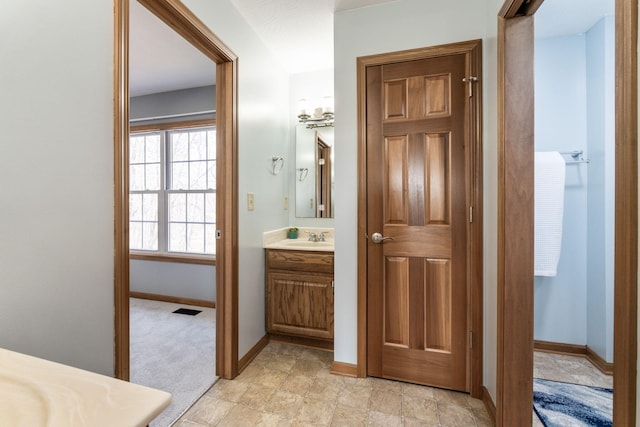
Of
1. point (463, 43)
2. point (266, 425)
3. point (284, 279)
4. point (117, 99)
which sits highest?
point (463, 43)

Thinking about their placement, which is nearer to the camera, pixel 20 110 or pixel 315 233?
pixel 20 110

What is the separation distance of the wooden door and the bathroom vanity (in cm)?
46

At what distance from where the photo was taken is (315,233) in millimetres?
2926

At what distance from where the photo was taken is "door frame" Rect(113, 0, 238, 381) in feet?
3.79

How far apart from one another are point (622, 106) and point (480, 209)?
1097mm

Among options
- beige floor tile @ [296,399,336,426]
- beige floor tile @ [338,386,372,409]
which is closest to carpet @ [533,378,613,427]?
beige floor tile @ [338,386,372,409]

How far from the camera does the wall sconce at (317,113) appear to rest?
279cm

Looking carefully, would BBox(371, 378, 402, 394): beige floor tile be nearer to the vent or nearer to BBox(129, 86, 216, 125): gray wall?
the vent

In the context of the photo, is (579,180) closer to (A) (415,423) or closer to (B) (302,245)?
(A) (415,423)

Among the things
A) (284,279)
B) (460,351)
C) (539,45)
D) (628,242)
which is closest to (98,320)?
(284,279)

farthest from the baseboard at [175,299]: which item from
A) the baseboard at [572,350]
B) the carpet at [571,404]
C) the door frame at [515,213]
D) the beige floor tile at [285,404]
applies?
the baseboard at [572,350]

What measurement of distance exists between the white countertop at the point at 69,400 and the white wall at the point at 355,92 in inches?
63.6

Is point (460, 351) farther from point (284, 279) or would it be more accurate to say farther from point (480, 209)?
point (284, 279)

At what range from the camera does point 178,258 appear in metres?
3.53
